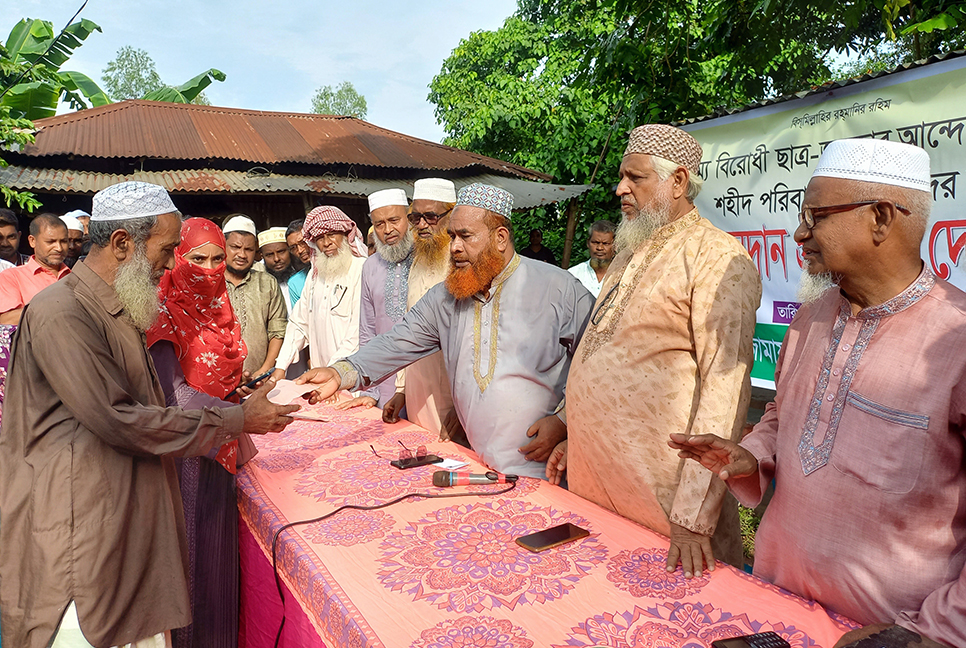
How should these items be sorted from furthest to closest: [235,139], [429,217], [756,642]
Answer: [235,139] < [429,217] < [756,642]

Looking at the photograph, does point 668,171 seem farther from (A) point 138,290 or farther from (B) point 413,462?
(A) point 138,290

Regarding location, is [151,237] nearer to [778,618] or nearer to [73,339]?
[73,339]

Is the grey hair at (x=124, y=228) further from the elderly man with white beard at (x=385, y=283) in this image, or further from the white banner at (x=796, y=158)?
the white banner at (x=796, y=158)

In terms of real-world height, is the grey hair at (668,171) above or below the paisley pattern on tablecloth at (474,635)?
above

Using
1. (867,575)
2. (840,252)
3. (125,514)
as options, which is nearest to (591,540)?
(867,575)

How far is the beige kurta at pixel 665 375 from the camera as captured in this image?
76.8 inches

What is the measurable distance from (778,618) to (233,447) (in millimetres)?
2043

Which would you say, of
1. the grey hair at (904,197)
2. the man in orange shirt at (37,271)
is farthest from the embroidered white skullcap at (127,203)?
the man in orange shirt at (37,271)

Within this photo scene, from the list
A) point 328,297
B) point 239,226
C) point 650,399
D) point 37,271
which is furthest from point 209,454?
point 239,226

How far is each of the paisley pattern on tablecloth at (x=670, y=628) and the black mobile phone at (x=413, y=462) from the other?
4.07 ft

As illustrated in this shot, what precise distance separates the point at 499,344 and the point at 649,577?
1.24 m

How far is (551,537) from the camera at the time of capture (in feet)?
6.03

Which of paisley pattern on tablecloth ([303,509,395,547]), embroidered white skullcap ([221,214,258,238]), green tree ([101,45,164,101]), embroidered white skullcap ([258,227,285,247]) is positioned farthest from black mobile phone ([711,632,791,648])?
green tree ([101,45,164,101])

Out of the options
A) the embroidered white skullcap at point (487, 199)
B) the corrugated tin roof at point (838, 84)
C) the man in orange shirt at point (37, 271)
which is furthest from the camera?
the man in orange shirt at point (37, 271)
